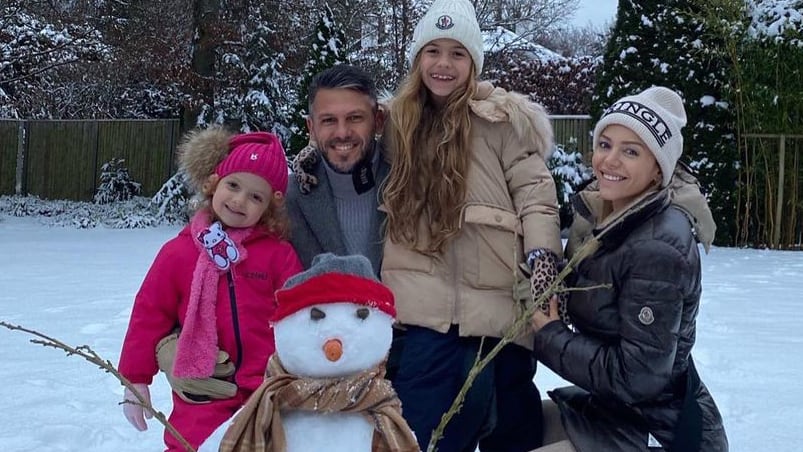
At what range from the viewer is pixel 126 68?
14531 mm

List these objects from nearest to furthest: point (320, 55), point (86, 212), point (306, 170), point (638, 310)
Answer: point (638, 310), point (306, 170), point (320, 55), point (86, 212)

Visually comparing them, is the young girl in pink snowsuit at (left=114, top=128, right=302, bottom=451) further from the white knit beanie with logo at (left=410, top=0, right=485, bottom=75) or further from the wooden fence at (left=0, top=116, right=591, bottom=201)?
the wooden fence at (left=0, top=116, right=591, bottom=201)

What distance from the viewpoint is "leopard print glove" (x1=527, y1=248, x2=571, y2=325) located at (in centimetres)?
209

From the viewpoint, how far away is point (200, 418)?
224 centimetres

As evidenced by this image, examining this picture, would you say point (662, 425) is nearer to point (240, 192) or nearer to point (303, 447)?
point (303, 447)

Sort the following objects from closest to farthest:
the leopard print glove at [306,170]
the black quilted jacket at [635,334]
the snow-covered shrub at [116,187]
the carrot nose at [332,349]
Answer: the carrot nose at [332,349] → the black quilted jacket at [635,334] → the leopard print glove at [306,170] → the snow-covered shrub at [116,187]

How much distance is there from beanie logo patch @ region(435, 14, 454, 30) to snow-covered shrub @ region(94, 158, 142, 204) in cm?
1558

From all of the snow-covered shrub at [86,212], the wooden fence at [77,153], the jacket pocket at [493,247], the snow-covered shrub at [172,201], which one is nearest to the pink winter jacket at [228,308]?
the jacket pocket at [493,247]

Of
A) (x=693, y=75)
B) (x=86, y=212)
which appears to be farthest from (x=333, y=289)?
(x=86, y=212)

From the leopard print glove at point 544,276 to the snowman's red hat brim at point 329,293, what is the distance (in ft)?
2.33

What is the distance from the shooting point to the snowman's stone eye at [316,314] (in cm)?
144

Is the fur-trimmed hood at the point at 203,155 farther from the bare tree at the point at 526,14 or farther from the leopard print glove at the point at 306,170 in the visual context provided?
the bare tree at the point at 526,14

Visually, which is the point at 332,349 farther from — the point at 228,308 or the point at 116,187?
the point at 116,187

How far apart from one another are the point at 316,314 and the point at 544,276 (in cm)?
87
